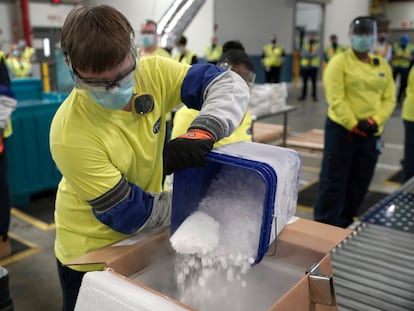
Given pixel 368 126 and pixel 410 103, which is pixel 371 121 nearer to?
pixel 368 126

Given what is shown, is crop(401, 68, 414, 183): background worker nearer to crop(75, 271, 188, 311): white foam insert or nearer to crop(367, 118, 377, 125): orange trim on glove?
crop(367, 118, 377, 125): orange trim on glove

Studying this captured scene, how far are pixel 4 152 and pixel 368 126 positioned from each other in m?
2.27

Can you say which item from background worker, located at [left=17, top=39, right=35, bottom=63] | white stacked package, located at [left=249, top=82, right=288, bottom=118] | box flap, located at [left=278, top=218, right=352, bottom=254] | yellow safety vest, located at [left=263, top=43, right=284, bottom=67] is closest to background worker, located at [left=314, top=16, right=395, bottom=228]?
box flap, located at [left=278, top=218, right=352, bottom=254]

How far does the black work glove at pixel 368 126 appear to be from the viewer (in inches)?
102

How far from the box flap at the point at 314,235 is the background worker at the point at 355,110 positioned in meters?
1.68

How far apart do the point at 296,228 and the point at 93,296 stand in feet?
1.70

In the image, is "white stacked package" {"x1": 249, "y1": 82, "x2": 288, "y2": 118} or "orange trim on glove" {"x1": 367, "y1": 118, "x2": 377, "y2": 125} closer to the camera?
"orange trim on glove" {"x1": 367, "y1": 118, "x2": 377, "y2": 125}

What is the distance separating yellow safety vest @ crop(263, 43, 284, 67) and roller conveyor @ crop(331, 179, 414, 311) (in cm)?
960

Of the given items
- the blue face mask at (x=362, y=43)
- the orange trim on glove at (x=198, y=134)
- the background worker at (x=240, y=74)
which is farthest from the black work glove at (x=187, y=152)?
the blue face mask at (x=362, y=43)

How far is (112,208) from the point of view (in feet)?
3.37

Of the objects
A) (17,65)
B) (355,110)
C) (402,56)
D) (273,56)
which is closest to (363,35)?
(355,110)

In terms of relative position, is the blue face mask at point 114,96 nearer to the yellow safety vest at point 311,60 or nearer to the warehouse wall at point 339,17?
the yellow safety vest at point 311,60

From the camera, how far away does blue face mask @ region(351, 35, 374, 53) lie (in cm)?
268

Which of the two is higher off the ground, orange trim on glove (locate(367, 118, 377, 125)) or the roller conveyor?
orange trim on glove (locate(367, 118, 377, 125))
